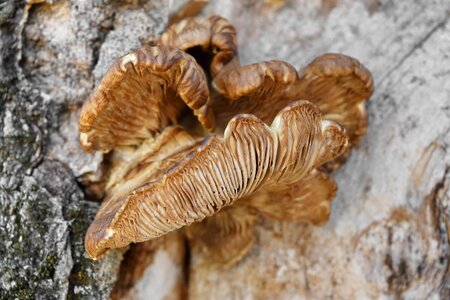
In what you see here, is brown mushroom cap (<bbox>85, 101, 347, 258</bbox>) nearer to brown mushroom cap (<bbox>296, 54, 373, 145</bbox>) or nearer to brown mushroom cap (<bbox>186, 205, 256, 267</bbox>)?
brown mushroom cap (<bbox>296, 54, 373, 145</bbox>)

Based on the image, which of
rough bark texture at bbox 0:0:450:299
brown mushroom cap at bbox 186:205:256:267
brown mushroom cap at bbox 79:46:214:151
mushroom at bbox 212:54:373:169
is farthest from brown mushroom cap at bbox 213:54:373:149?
brown mushroom cap at bbox 186:205:256:267

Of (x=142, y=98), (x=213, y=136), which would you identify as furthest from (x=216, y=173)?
(x=142, y=98)

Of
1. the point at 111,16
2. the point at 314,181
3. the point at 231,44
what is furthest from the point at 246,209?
the point at 111,16

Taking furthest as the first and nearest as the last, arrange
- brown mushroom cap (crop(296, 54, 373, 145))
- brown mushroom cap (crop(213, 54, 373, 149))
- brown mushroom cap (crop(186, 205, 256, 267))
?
brown mushroom cap (crop(186, 205, 256, 267)) < brown mushroom cap (crop(296, 54, 373, 145)) < brown mushroom cap (crop(213, 54, 373, 149))

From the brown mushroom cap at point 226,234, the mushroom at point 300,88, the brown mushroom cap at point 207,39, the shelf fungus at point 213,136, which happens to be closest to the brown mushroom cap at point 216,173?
the shelf fungus at point 213,136

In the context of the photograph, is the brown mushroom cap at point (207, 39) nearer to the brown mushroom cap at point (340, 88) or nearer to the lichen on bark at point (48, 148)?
the lichen on bark at point (48, 148)

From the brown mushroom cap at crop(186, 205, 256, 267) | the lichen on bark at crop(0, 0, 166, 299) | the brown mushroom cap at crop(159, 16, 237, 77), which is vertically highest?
the brown mushroom cap at crop(159, 16, 237, 77)

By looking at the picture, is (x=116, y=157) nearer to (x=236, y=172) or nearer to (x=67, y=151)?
(x=67, y=151)

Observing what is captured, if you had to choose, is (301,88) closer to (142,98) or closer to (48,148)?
(142,98)
